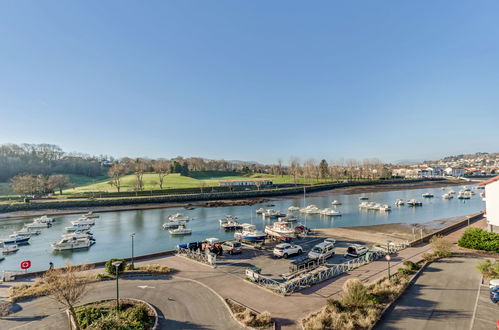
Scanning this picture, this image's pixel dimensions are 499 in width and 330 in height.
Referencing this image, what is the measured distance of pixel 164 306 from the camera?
15344 mm

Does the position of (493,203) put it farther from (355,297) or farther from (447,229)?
(355,297)

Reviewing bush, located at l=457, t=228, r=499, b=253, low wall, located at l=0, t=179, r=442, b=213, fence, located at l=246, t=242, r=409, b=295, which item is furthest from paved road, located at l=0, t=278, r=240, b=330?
low wall, located at l=0, t=179, r=442, b=213

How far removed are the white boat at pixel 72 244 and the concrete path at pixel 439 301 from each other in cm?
4147

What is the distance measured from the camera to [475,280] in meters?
18.3

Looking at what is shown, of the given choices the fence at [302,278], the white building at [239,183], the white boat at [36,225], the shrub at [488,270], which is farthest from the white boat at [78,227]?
Result: the white building at [239,183]

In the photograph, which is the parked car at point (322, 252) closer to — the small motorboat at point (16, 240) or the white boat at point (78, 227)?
→ the white boat at point (78, 227)

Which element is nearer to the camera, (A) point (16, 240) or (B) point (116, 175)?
(A) point (16, 240)

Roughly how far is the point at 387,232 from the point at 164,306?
39177mm

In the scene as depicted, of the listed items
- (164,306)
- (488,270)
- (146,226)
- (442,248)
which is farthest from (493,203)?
(146,226)

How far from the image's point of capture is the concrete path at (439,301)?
12898 mm

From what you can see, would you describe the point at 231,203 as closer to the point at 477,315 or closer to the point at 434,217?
the point at 434,217

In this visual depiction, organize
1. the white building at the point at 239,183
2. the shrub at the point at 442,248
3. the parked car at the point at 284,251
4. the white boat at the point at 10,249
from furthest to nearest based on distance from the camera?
the white building at the point at 239,183 < the white boat at the point at 10,249 < the parked car at the point at 284,251 < the shrub at the point at 442,248

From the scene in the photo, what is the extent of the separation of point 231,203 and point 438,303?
72655mm

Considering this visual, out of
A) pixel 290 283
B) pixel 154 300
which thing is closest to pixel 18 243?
pixel 154 300
